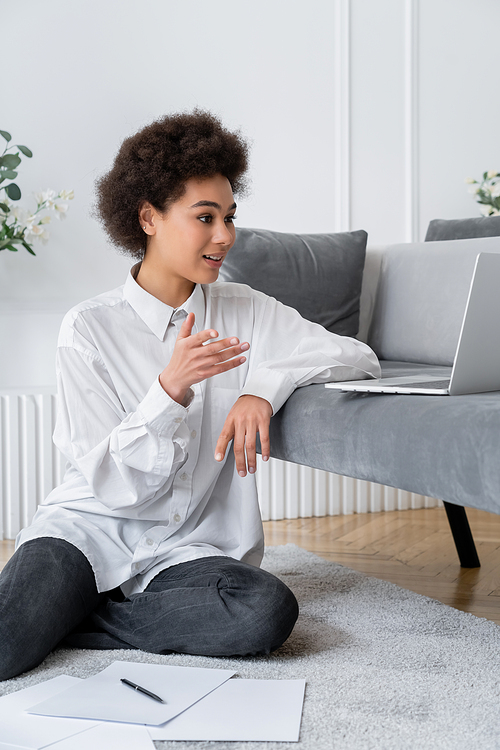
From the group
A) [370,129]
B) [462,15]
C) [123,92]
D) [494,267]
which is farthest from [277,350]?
[462,15]

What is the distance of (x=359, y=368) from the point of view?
4.99ft

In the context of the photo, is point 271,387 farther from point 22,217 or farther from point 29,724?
point 22,217

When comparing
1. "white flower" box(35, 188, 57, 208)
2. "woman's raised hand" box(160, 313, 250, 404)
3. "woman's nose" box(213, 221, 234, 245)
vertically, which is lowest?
"woman's raised hand" box(160, 313, 250, 404)

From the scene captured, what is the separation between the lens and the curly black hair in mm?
1523

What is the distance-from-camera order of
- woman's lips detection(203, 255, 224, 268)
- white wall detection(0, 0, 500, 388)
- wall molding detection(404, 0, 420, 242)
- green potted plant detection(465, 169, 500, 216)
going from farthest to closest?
wall molding detection(404, 0, 420, 242) < green potted plant detection(465, 169, 500, 216) < white wall detection(0, 0, 500, 388) < woman's lips detection(203, 255, 224, 268)

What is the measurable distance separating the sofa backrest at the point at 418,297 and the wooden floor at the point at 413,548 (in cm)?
56

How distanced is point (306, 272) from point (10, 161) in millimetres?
988

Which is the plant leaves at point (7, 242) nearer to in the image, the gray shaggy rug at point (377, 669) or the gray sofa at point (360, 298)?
the gray sofa at point (360, 298)

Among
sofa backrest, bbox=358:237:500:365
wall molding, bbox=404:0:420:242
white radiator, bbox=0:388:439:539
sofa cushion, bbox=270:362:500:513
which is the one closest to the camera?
sofa cushion, bbox=270:362:500:513

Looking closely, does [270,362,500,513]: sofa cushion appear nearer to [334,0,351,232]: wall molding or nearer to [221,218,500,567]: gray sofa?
[221,218,500,567]: gray sofa

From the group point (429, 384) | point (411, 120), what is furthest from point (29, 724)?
point (411, 120)

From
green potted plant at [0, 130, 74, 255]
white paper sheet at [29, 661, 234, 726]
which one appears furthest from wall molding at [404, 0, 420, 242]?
white paper sheet at [29, 661, 234, 726]

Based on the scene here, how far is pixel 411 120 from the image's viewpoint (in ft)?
10.4

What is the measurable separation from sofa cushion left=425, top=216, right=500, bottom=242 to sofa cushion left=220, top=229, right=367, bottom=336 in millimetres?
332
